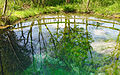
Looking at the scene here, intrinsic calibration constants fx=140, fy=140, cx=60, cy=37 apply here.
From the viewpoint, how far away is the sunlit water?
2.36 meters

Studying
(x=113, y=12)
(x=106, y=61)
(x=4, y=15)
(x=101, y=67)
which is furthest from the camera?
(x=113, y=12)

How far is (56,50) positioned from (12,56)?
909 mm

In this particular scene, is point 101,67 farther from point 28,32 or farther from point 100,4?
point 100,4

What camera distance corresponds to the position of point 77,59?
266cm

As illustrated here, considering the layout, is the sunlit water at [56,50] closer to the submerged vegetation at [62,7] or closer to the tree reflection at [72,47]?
the tree reflection at [72,47]

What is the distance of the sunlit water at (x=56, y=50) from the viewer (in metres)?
2.36

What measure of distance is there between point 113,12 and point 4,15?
495 cm

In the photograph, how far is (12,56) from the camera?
2.74 meters

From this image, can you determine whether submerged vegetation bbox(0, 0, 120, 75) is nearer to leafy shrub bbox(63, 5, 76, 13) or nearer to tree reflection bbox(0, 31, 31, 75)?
tree reflection bbox(0, 31, 31, 75)

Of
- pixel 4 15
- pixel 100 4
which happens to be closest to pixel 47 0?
pixel 100 4

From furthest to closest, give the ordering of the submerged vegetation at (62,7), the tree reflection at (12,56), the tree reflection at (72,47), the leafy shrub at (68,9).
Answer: the leafy shrub at (68,9) < the submerged vegetation at (62,7) < the tree reflection at (72,47) < the tree reflection at (12,56)

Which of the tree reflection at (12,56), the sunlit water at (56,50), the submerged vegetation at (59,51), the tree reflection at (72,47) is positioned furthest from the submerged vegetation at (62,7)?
the tree reflection at (72,47)

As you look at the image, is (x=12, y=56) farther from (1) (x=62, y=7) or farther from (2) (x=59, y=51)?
A: (1) (x=62, y=7)

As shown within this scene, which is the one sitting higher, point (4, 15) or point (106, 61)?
point (4, 15)
